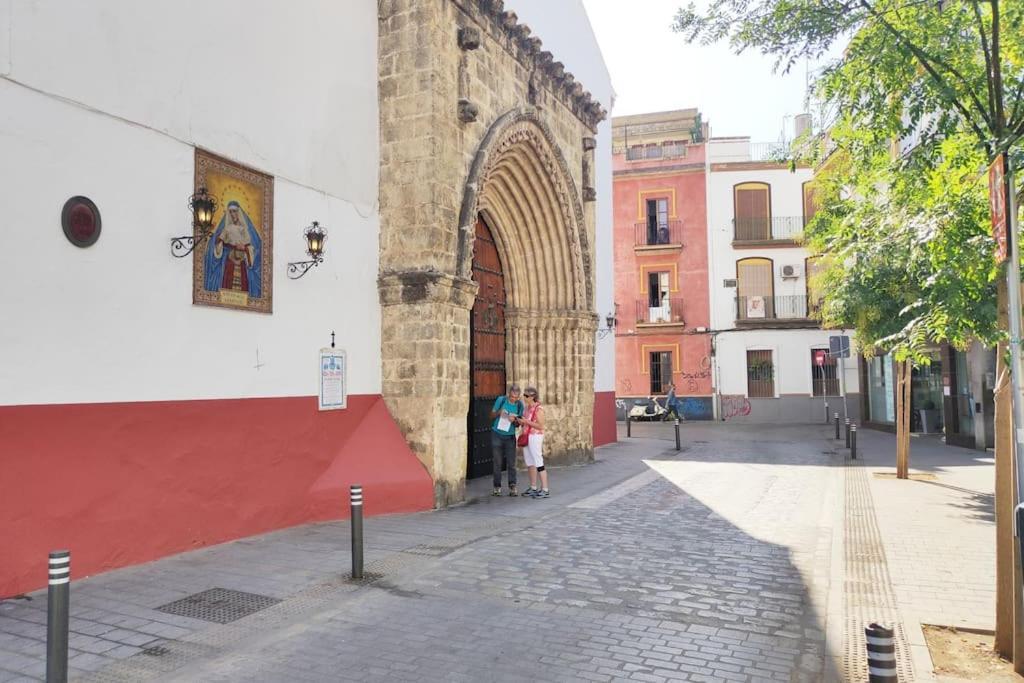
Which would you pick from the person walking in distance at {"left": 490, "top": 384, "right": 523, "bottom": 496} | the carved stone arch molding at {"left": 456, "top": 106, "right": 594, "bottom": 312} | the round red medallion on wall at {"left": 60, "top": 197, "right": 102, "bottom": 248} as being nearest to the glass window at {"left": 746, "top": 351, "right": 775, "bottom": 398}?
the carved stone arch molding at {"left": 456, "top": 106, "right": 594, "bottom": 312}

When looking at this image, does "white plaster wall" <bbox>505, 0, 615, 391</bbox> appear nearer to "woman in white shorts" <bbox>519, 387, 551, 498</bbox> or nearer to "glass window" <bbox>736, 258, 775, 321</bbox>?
"woman in white shorts" <bbox>519, 387, 551, 498</bbox>

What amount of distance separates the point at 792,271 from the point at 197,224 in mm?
25481

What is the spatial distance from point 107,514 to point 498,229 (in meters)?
8.43

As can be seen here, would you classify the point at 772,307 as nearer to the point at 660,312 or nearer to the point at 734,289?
the point at 734,289

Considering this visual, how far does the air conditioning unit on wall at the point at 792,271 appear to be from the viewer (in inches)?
1119

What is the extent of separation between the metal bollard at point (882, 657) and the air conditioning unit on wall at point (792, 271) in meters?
27.1

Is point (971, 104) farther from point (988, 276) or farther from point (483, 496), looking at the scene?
point (483, 496)

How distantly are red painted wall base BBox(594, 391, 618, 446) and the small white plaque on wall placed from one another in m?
9.20

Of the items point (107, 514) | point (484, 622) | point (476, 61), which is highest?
point (476, 61)

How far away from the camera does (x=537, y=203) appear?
13547 millimetres

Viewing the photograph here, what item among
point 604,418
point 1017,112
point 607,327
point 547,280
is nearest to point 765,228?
point 607,327

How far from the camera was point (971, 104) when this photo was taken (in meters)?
5.76

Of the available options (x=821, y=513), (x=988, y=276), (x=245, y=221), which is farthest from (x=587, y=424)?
(x=988, y=276)

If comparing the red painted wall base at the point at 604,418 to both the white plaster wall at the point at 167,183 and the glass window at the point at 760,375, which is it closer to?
the white plaster wall at the point at 167,183
